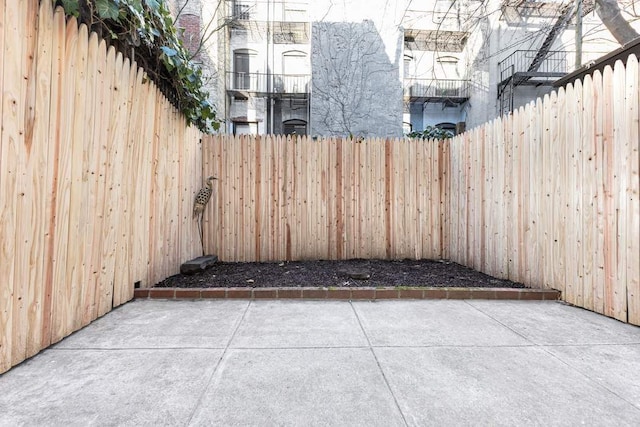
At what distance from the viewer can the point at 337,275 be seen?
4.02 metres

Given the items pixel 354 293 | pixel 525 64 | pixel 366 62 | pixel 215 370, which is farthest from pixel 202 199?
pixel 525 64

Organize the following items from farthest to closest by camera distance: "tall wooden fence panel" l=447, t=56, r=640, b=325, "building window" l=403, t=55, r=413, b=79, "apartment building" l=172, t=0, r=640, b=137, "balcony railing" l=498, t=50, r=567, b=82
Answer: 1. "building window" l=403, t=55, r=413, b=79
2. "balcony railing" l=498, t=50, r=567, b=82
3. "apartment building" l=172, t=0, r=640, b=137
4. "tall wooden fence panel" l=447, t=56, r=640, b=325

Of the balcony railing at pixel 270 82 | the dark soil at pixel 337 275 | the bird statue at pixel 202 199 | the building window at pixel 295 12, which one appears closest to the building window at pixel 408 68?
the balcony railing at pixel 270 82

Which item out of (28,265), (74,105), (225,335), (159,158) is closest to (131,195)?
(159,158)

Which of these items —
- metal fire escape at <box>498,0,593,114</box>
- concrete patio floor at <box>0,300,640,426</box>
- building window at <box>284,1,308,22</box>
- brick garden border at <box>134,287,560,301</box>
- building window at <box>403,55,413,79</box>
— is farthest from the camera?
building window at <box>403,55,413,79</box>

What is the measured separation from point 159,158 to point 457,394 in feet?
12.4

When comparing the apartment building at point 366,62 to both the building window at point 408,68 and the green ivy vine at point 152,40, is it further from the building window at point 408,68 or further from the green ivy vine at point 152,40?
the green ivy vine at point 152,40

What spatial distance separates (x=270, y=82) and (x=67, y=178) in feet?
38.1

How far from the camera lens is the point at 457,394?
1.62 meters

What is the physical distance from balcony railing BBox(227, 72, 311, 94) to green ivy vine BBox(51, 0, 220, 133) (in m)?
8.51

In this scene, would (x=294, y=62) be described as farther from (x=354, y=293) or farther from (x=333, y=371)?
(x=333, y=371)

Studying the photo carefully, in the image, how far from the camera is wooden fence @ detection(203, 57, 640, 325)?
2684 millimetres

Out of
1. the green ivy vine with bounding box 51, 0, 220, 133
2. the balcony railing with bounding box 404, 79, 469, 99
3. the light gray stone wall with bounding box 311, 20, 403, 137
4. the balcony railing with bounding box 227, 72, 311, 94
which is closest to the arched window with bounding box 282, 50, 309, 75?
the balcony railing with bounding box 227, 72, 311, 94

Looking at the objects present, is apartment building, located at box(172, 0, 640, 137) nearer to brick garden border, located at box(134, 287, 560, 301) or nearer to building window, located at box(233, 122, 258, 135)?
building window, located at box(233, 122, 258, 135)
